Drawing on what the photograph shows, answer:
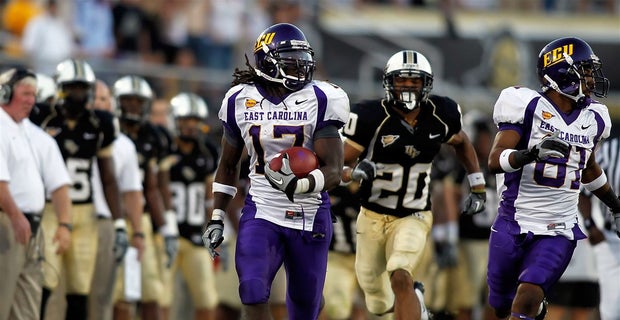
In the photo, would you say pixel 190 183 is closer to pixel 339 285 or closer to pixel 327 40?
pixel 339 285

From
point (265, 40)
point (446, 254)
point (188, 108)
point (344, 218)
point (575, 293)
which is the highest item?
point (265, 40)

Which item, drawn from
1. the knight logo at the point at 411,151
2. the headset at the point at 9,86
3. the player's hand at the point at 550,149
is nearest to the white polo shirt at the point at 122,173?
the headset at the point at 9,86

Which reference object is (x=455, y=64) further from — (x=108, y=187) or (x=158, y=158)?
(x=108, y=187)

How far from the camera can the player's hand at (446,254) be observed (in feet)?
42.4

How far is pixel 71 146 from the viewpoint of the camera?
391 inches

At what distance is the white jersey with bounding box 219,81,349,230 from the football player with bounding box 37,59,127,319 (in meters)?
2.27

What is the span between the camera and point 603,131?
8438mm

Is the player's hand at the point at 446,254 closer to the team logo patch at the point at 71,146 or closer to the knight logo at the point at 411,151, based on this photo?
the knight logo at the point at 411,151

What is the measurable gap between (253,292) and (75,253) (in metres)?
2.61

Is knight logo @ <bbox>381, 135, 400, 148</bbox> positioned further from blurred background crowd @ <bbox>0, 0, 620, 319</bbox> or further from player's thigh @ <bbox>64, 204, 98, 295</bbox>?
Answer: blurred background crowd @ <bbox>0, 0, 620, 319</bbox>

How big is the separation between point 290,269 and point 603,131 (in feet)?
6.97

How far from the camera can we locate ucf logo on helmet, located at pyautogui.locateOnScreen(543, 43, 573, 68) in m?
8.32

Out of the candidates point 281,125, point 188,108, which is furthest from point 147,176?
point 281,125

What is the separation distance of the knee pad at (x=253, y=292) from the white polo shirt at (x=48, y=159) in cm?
209
